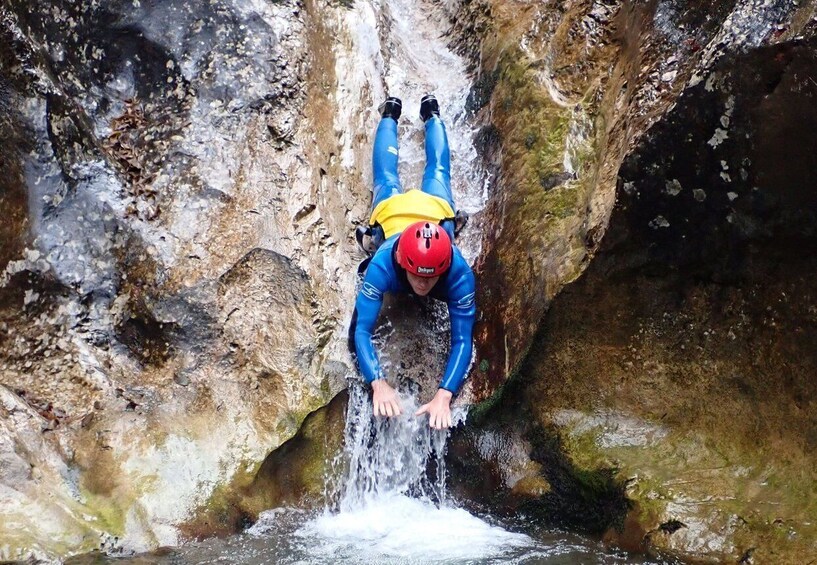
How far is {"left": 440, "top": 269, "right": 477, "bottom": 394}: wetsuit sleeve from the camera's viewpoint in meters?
5.49

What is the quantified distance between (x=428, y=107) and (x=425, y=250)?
2532mm

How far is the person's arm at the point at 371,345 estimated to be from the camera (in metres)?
5.30

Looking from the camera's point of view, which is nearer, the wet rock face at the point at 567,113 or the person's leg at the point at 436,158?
the wet rock face at the point at 567,113

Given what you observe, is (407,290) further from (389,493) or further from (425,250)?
(389,493)

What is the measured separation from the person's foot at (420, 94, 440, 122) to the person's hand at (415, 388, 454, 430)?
311 cm

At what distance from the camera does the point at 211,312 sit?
555 cm

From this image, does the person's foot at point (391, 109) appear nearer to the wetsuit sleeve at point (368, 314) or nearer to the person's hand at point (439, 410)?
the wetsuit sleeve at point (368, 314)

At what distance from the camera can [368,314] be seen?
18.2 ft

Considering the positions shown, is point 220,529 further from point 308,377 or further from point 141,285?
point 141,285

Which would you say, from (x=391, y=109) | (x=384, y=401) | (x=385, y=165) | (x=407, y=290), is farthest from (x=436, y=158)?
(x=384, y=401)

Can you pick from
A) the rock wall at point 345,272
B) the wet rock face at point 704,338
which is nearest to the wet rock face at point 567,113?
the rock wall at point 345,272

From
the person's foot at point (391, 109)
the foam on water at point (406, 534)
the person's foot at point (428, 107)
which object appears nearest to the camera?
the foam on water at point (406, 534)

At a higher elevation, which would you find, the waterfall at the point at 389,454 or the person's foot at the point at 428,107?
the person's foot at the point at 428,107

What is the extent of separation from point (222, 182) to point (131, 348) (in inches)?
61.7
